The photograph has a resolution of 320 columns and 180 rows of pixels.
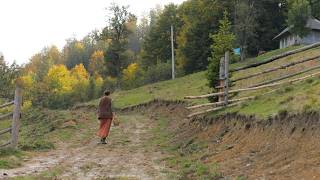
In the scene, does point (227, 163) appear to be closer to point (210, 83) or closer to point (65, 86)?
point (210, 83)

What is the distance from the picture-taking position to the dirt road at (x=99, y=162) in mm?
10612

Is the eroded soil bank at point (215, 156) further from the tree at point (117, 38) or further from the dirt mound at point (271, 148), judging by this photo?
the tree at point (117, 38)

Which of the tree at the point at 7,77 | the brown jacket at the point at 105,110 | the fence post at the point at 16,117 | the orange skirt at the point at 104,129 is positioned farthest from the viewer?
the tree at the point at 7,77

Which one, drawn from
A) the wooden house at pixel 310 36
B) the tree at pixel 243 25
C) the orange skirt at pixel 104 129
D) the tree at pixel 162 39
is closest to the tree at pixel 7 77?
the tree at pixel 243 25

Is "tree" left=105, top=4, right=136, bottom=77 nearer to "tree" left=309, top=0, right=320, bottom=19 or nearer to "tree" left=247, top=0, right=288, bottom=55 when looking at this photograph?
"tree" left=247, top=0, right=288, bottom=55

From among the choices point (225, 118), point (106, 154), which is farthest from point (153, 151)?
point (225, 118)

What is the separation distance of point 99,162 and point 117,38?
60.3 metres

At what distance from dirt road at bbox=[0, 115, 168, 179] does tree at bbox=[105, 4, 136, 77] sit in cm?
5282

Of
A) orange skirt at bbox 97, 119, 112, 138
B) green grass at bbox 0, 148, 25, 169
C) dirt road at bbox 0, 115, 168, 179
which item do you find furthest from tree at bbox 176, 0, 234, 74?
green grass at bbox 0, 148, 25, 169

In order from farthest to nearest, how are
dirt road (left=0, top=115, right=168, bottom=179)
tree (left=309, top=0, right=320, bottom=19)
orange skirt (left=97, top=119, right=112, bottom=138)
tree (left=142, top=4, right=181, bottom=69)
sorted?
1. tree (left=142, top=4, right=181, bottom=69)
2. tree (left=309, top=0, right=320, bottom=19)
3. orange skirt (left=97, top=119, right=112, bottom=138)
4. dirt road (left=0, top=115, right=168, bottom=179)

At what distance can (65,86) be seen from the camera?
3639 inches

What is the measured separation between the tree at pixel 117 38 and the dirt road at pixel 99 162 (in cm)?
5282

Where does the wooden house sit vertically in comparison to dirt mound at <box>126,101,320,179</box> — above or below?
above

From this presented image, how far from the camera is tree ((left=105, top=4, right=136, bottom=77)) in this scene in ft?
233
